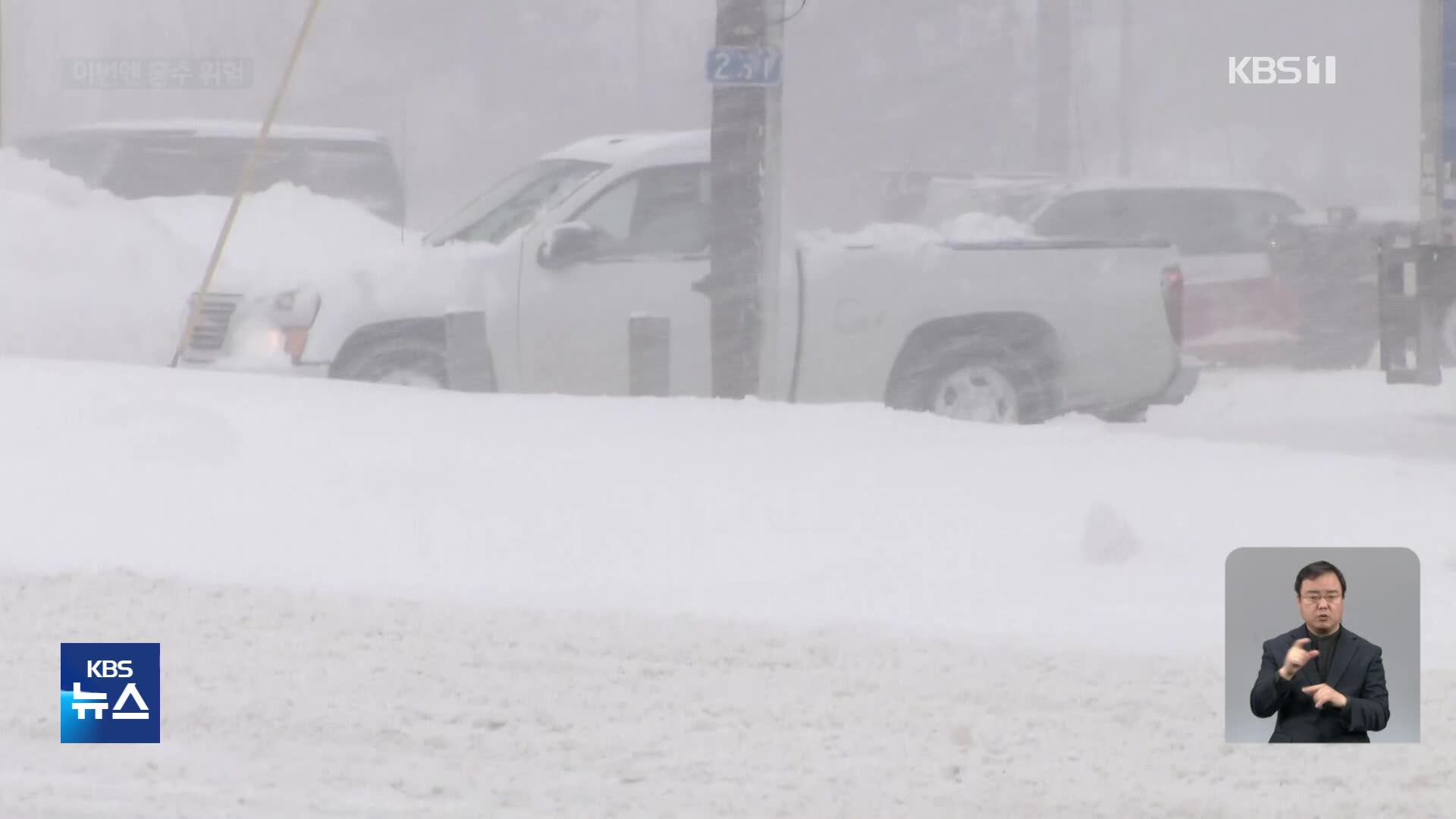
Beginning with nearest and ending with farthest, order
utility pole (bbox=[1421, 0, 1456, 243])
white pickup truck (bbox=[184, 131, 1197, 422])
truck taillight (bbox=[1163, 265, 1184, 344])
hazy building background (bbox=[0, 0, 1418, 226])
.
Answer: white pickup truck (bbox=[184, 131, 1197, 422]), truck taillight (bbox=[1163, 265, 1184, 344]), utility pole (bbox=[1421, 0, 1456, 243]), hazy building background (bbox=[0, 0, 1418, 226])

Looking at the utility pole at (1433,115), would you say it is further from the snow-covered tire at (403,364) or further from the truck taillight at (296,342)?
the truck taillight at (296,342)

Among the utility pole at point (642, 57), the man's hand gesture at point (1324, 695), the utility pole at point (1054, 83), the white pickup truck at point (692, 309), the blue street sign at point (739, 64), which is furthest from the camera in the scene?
the utility pole at point (642, 57)

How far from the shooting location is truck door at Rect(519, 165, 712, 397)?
10.3 m

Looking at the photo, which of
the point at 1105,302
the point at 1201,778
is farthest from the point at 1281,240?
the point at 1201,778

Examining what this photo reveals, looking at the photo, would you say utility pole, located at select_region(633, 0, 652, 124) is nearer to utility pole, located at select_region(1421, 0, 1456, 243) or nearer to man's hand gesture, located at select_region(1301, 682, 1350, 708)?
utility pole, located at select_region(1421, 0, 1456, 243)

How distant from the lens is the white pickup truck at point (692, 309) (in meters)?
10.2

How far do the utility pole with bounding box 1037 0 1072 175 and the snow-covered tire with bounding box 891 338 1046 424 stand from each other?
62.1 feet

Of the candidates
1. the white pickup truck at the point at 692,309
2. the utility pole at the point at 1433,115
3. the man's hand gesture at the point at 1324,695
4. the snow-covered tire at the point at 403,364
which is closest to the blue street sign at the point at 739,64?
the white pickup truck at the point at 692,309

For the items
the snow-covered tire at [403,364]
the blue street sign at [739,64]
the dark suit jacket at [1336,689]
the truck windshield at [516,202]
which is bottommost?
the dark suit jacket at [1336,689]

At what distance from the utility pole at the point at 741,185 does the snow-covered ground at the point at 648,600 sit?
993 millimetres

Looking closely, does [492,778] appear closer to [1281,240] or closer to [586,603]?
[586,603]

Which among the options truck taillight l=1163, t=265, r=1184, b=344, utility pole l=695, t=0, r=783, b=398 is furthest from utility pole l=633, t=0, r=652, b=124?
truck taillight l=1163, t=265, r=1184, b=344

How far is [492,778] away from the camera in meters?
4.90

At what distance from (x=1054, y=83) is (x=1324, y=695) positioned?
88.2 feet
